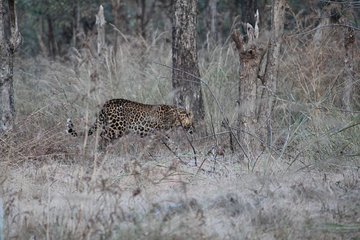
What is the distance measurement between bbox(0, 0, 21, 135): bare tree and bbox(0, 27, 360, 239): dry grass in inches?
9.0

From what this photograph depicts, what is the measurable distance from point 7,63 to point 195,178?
284 cm

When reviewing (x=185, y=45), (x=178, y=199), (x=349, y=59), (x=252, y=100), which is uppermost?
(x=185, y=45)

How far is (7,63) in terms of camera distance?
917 centimetres

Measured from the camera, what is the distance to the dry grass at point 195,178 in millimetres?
6070

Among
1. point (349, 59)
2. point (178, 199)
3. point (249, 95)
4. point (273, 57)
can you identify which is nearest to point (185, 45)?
point (273, 57)

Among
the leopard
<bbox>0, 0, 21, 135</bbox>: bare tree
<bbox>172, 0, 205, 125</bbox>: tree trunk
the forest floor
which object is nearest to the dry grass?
the forest floor

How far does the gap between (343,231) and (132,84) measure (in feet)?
23.9

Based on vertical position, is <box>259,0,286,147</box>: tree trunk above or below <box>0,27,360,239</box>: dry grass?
above

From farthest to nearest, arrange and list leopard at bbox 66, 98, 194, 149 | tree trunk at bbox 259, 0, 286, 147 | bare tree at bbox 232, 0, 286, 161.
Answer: leopard at bbox 66, 98, 194, 149
tree trunk at bbox 259, 0, 286, 147
bare tree at bbox 232, 0, 286, 161

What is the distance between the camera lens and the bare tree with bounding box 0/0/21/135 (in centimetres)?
904

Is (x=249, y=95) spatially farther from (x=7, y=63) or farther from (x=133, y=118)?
(x=7, y=63)

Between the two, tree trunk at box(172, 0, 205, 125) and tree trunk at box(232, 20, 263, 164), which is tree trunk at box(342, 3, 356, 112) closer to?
tree trunk at box(172, 0, 205, 125)

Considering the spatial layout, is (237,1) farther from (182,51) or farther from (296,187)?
(296,187)

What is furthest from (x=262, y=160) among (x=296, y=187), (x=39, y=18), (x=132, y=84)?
(x=39, y=18)
